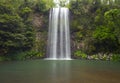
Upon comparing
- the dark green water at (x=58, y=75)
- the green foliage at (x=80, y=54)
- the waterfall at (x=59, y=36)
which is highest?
the waterfall at (x=59, y=36)

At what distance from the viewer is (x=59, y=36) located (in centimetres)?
3838

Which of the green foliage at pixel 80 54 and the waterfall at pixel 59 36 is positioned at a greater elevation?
the waterfall at pixel 59 36

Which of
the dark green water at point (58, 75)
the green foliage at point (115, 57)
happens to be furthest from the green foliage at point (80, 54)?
the dark green water at point (58, 75)

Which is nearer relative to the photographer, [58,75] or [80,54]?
[58,75]

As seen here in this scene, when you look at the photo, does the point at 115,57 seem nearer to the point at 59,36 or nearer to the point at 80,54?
the point at 80,54

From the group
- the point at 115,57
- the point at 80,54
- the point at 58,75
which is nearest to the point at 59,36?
the point at 80,54

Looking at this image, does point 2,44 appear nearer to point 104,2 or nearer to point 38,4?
point 38,4

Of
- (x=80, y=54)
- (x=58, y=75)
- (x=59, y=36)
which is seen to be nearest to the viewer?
(x=58, y=75)

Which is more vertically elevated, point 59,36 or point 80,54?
point 59,36

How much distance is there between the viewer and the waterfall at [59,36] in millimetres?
36969

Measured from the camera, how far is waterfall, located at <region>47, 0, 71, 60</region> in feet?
121

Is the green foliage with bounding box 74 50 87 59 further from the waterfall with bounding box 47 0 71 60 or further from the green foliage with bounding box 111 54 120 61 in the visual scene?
the green foliage with bounding box 111 54 120 61

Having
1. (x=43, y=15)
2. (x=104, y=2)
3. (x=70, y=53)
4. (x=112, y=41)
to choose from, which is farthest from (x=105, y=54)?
(x=43, y=15)

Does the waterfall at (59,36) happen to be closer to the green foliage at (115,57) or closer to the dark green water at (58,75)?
the green foliage at (115,57)
